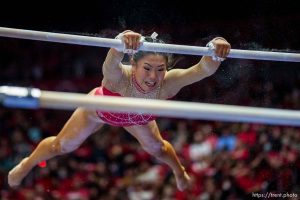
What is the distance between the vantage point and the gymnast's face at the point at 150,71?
2.47m

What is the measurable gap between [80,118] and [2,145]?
2.19 metres

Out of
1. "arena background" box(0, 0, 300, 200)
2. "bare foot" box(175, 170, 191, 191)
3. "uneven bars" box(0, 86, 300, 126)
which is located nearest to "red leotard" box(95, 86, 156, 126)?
"bare foot" box(175, 170, 191, 191)

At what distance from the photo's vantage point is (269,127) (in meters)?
4.01

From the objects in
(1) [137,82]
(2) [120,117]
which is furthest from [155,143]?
(1) [137,82]

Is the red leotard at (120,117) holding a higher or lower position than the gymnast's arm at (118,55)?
lower

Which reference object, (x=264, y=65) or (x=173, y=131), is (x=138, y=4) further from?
(x=173, y=131)

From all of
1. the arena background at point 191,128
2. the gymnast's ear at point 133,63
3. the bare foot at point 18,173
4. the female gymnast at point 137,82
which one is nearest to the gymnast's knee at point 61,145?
the female gymnast at point 137,82

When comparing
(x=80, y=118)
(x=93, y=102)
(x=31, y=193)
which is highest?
(x=93, y=102)

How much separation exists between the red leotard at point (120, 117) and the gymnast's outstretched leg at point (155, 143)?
0.09 metres

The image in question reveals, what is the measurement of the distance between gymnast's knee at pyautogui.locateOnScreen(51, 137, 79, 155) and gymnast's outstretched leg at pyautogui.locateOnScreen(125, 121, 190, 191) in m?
0.30

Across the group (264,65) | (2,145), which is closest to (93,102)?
(264,65)

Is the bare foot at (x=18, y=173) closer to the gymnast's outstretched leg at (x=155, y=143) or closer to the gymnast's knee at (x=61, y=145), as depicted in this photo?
the gymnast's knee at (x=61, y=145)

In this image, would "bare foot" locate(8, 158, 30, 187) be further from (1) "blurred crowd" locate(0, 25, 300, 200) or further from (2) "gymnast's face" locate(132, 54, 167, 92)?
(1) "blurred crowd" locate(0, 25, 300, 200)

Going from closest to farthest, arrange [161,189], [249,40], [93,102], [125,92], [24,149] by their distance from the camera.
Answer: [93,102] < [125,92] < [249,40] < [161,189] < [24,149]
